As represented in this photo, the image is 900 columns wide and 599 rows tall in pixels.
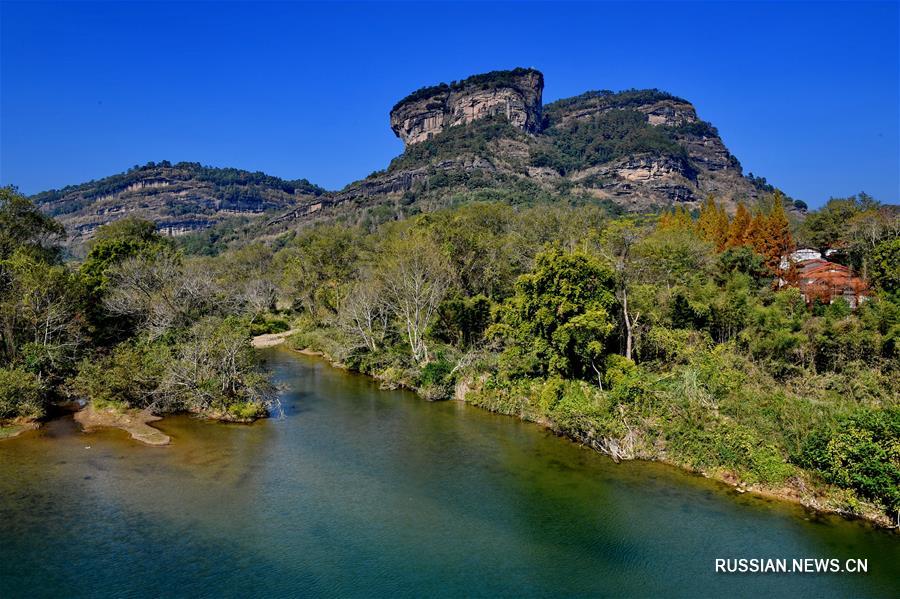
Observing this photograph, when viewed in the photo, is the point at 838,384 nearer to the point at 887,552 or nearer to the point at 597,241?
the point at 887,552

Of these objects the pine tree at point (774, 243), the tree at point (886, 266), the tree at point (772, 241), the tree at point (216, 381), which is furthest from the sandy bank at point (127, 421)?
the pine tree at point (774, 243)

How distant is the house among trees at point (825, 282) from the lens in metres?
34.4

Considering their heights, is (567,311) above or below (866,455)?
above

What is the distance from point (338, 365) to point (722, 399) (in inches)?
1161

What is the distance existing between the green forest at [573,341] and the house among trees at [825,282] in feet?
1.88

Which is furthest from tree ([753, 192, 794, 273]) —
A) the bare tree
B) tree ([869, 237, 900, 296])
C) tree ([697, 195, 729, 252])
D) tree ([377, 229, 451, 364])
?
the bare tree

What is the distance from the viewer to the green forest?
2219 centimetres

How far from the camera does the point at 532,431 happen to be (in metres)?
28.2

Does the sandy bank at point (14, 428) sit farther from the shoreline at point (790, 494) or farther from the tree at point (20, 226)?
the shoreline at point (790, 494)

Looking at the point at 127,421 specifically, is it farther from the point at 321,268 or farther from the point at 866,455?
the point at 321,268

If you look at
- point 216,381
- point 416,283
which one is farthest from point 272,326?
point 216,381

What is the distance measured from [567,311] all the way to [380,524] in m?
14.9

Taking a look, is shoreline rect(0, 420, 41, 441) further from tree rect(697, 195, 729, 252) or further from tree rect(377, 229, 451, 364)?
tree rect(697, 195, 729, 252)

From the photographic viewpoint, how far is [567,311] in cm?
2858
